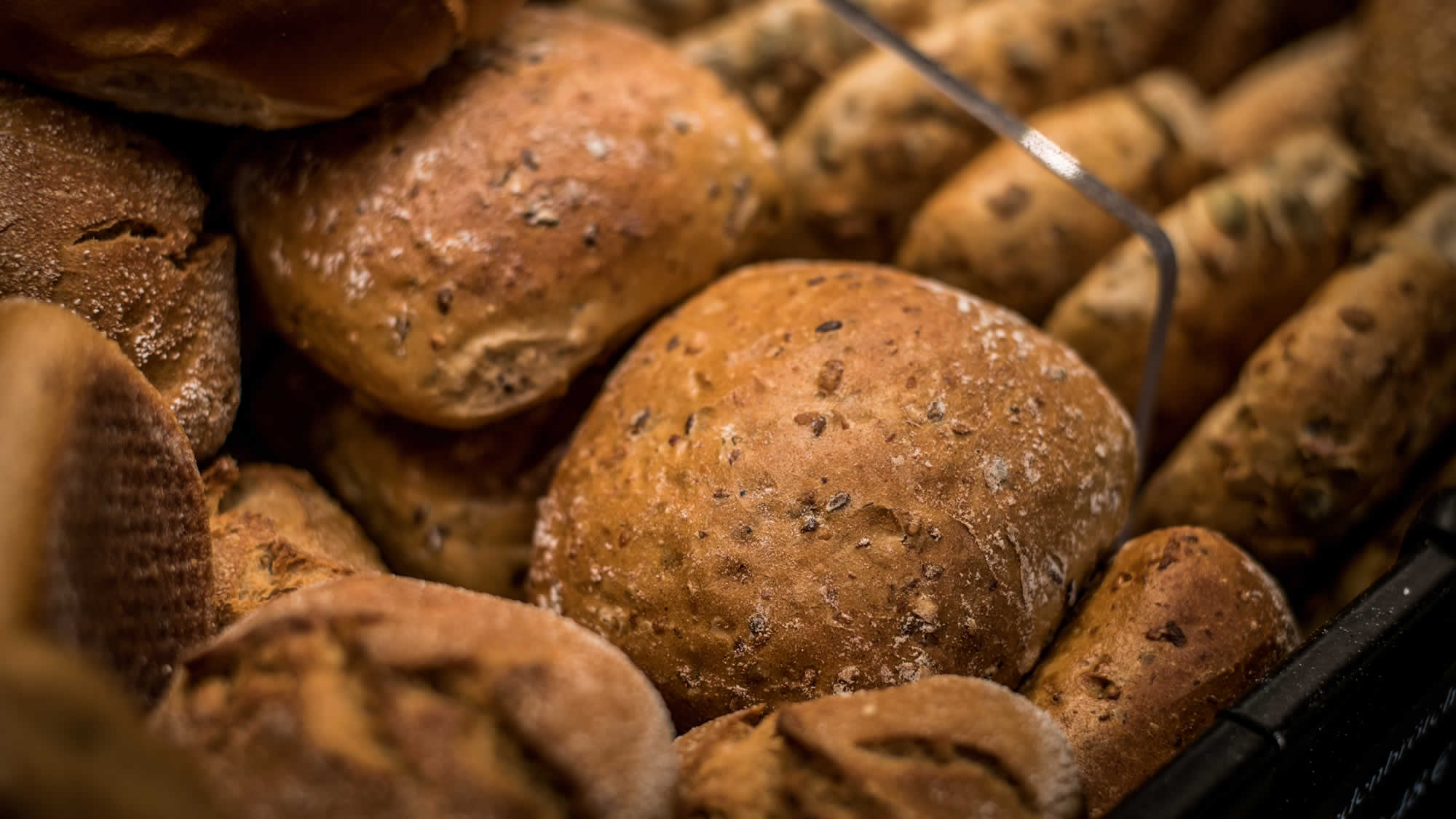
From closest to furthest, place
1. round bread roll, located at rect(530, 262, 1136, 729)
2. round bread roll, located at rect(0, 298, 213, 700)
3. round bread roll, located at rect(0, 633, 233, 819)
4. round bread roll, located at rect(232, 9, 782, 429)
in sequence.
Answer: round bread roll, located at rect(0, 633, 233, 819), round bread roll, located at rect(0, 298, 213, 700), round bread roll, located at rect(530, 262, 1136, 729), round bread roll, located at rect(232, 9, 782, 429)

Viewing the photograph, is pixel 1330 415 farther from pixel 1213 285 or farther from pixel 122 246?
pixel 122 246

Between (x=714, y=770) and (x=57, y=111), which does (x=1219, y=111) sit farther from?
(x=57, y=111)

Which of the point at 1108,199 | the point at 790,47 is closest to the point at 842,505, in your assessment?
the point at 1108,199

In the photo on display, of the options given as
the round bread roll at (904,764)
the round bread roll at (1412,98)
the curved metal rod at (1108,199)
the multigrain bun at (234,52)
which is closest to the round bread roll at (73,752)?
the round bread roll at (904,764)

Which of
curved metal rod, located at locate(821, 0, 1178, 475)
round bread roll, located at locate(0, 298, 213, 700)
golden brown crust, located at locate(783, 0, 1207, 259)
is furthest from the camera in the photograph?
golden brown crust, located at locate(783, 0, 1207, 259)

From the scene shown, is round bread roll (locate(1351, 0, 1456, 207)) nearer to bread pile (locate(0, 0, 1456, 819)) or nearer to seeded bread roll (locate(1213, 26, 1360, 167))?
bread pile (locate(0, 0, 1456, 819))

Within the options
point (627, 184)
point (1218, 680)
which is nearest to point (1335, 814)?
point (1218, 680)

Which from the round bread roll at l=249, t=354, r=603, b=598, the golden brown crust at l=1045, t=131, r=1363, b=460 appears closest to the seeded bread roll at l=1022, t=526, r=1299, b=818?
the golden brown crust at l=1045, t=131, r=1363, b=460
